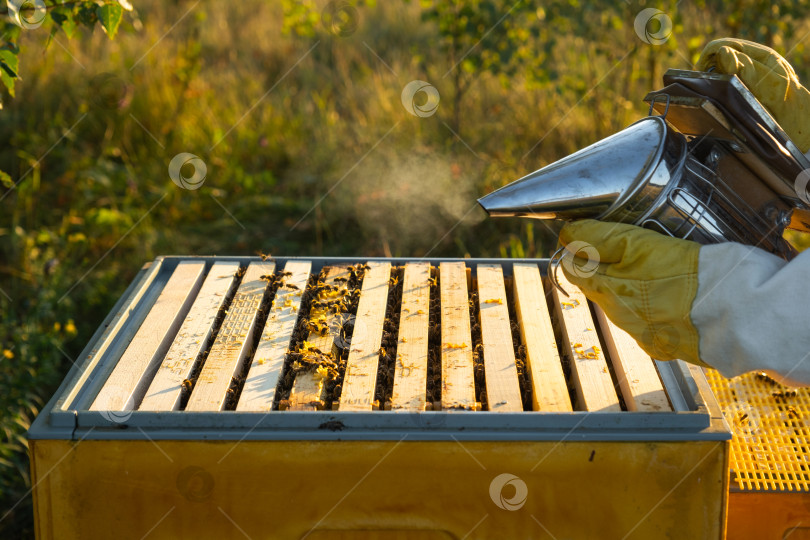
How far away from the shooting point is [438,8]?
535cm

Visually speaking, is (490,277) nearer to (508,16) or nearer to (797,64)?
(508,16)

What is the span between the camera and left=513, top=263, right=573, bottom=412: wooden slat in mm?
2012

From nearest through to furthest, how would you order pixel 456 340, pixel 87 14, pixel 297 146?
pixel 456 340, pixel 87 14, pixel 297 146

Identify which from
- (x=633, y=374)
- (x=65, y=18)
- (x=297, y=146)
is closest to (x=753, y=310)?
(x=633, y=374)

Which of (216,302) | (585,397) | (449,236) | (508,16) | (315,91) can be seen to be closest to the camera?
(585,397)

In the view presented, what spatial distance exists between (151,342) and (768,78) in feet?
6.51

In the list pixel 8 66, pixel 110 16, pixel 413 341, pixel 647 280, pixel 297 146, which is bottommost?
pixel 647 280

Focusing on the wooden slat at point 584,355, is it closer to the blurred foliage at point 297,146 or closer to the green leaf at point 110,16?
the green leaf at point 110,16

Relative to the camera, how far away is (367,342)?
7.55ft

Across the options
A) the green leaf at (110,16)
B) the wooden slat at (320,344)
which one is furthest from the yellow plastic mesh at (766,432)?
the green leaf at (110,16)

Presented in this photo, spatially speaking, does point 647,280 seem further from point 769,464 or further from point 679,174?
point 769,464

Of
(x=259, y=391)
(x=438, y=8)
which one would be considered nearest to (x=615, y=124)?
(x=438, y=8)

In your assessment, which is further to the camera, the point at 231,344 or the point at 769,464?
the point at 231,344

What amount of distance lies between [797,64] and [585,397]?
13.7 ft
